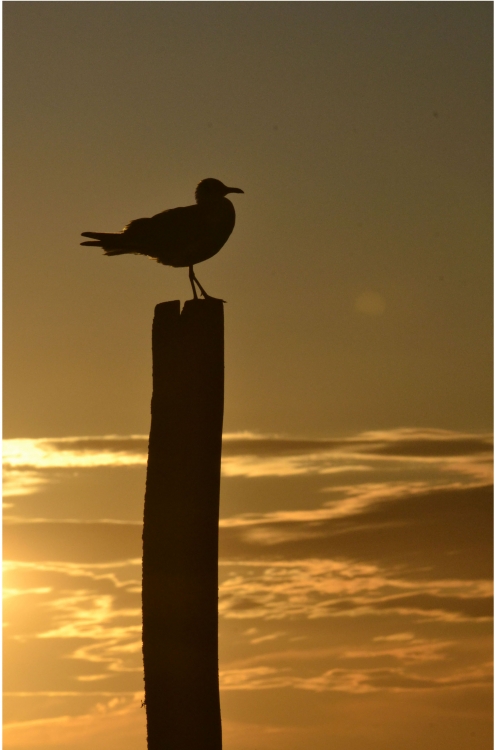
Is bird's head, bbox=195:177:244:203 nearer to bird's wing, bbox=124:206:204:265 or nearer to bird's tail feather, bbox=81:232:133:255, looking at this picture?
bird's wing, bbox=124:206:204:265

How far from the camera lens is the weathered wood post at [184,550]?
6680 millimetres

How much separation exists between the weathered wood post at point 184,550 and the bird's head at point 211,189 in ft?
15.0

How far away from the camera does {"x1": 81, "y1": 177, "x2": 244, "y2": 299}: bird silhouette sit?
1028 cm

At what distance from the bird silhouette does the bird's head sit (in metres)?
0.58

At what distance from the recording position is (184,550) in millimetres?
6762

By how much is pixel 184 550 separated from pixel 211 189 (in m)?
5.71

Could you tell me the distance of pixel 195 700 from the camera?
665 centimetres

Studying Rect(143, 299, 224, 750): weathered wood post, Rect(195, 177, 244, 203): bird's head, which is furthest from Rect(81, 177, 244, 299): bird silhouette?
Rect(143, 299, 224, 750): weathered wood post

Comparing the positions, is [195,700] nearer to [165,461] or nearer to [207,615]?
[207,615]

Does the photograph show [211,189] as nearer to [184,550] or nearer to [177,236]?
[177,236]

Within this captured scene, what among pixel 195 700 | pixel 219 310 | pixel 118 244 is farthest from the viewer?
pixel 118 244

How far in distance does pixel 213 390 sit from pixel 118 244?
379cm

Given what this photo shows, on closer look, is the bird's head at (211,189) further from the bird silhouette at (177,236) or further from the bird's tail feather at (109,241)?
the bird's tail feather at (109,241)

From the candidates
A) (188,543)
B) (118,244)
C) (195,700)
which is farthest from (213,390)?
(118,244)
